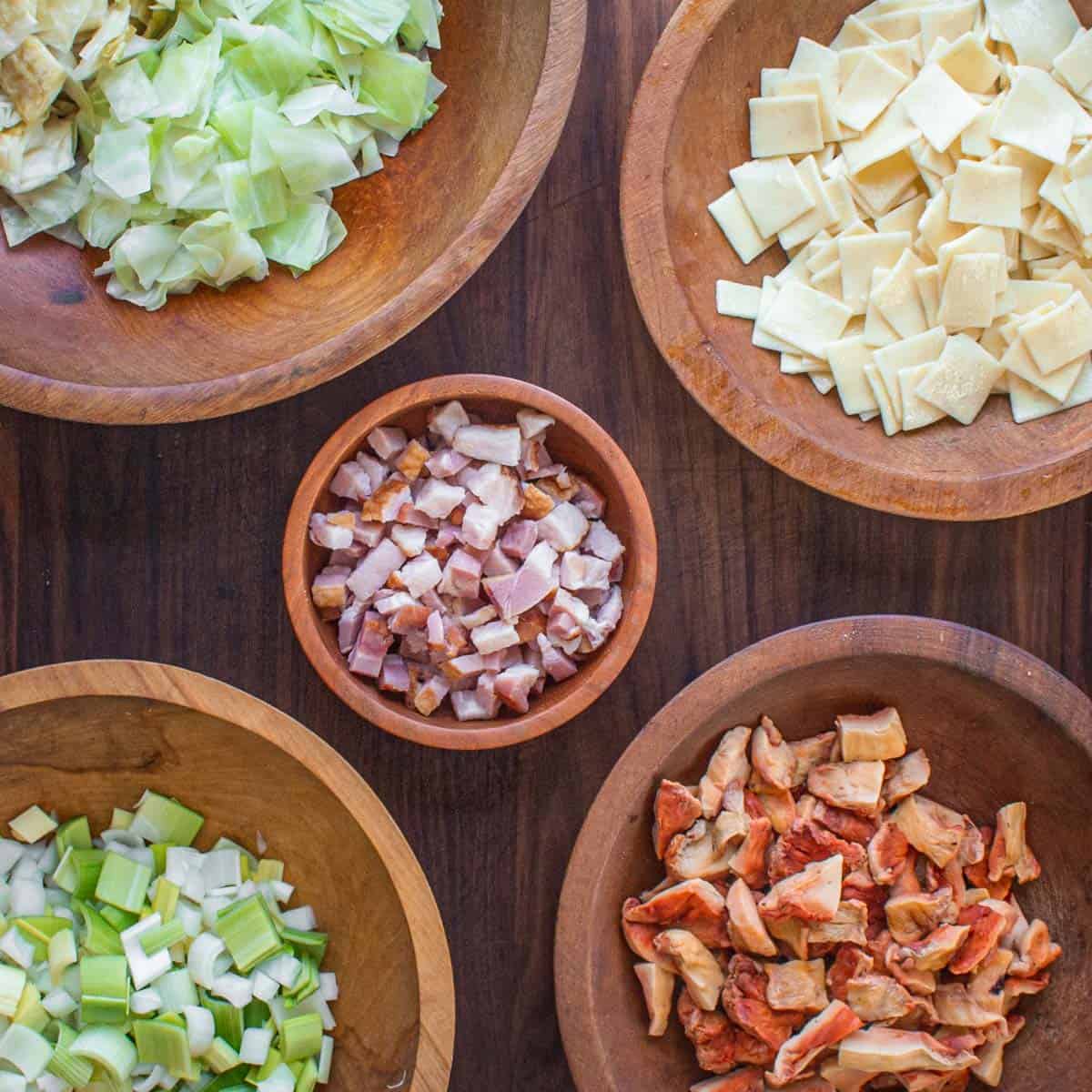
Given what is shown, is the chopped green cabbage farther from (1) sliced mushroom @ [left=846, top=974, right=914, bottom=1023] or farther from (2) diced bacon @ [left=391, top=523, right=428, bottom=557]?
(1) sliced mushroom @ [left=846, top=974, right=914, bottom=1023]

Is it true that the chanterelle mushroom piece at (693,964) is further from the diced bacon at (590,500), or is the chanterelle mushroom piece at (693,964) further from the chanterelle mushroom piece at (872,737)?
the diced bacon at (590,500)

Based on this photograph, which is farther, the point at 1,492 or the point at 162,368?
the point at 1,492

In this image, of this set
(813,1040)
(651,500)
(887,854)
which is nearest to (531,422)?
(651,500)

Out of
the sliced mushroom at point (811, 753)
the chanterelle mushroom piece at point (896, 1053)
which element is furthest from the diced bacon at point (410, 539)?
the chanterelle mushroom piece at point (896, 1053)

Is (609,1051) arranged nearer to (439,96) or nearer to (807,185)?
(807,185)

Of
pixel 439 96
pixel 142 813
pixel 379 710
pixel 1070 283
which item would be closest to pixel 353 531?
pixel 379 710

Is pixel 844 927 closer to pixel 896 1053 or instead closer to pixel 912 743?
pixel 896 1053

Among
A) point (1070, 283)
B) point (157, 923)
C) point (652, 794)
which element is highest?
point (1070, 283)
